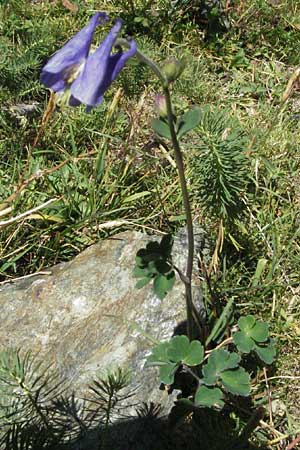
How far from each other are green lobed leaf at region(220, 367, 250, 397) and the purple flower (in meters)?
0.85

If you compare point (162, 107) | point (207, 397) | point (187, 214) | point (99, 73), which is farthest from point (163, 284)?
point (99, 73)

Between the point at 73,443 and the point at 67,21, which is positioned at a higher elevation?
the point at 67,21

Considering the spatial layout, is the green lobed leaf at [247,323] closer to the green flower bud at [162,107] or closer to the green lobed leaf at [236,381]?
the green lobed leaf at [236,381]

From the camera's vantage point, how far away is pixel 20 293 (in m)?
2.22

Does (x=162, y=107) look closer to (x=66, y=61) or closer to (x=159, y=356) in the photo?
(x=66, y=61)

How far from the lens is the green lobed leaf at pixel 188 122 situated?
5.03 feet

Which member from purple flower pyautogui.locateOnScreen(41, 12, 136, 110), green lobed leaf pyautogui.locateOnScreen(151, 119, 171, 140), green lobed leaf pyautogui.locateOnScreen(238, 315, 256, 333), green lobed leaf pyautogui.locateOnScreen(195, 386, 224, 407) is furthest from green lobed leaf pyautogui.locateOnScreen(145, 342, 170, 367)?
purple flower pyautogui.locateOnScreen(41, 12, 136, 110)

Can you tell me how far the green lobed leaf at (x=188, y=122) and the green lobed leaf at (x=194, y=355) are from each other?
1.91 feet

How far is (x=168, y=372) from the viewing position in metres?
1.73

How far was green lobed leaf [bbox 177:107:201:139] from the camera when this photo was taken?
1.53m

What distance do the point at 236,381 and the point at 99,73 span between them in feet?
2.99

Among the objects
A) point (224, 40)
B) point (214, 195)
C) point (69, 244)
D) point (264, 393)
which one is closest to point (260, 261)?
point (214, 195)

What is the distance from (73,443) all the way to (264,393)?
0.67 meters

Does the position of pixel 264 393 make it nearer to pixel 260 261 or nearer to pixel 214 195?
pixel 260 261
